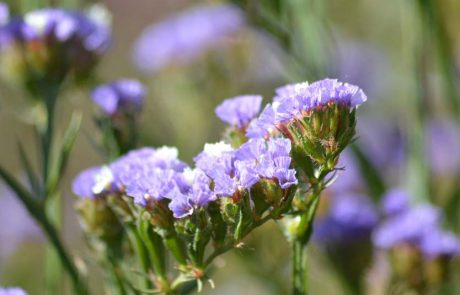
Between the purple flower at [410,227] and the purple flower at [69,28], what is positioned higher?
the purple flower at [69,28]

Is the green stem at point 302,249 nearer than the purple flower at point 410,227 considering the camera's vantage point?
Yes

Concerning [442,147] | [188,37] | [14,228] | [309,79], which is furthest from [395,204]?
[442,147]

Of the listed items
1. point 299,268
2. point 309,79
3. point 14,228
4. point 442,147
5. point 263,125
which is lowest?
point 442,147

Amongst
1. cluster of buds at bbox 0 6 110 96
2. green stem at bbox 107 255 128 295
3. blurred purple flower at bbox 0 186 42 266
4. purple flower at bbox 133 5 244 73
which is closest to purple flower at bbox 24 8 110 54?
cluster of buds at bbox 0 6 110 96

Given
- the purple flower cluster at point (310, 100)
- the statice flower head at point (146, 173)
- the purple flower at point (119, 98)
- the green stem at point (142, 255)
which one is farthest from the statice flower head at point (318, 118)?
the purple flower at point (119, 98)

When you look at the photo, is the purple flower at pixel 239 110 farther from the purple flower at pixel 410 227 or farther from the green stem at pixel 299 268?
the purple flower at pixel 410 227

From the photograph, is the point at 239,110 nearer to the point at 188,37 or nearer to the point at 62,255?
the point at 62,255

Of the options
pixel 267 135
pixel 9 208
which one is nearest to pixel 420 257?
pixel 267 135

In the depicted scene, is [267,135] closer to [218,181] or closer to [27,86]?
[218,181]
